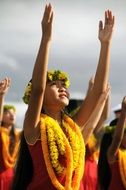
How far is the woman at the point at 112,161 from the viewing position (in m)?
6.76

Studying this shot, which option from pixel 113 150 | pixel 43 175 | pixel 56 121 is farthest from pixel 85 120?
pixel 113 150

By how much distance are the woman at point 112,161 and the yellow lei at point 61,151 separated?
196 centimetres

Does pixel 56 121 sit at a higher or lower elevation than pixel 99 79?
lower

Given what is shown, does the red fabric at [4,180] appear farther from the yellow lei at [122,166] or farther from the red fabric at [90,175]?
the yellow lei at [122,166]

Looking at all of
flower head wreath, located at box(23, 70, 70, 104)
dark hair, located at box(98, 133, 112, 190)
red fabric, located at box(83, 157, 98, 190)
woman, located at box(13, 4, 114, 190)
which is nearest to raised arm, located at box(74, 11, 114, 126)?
woman, located at box(13, 4, 114, 190)

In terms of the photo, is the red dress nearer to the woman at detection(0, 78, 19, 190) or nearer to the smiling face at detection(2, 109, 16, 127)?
the woman at detection(0, 78, 19, 190)

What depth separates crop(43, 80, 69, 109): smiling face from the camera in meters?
4.38

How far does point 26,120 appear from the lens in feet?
13.7

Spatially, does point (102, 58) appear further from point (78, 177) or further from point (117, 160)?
point (117, 160)

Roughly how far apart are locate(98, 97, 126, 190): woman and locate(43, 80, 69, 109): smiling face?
198 cm

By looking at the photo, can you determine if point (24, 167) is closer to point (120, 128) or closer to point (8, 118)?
point (120, 128)

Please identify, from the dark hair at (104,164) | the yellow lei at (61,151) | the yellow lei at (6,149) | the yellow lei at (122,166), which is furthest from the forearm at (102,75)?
the yellow lei at (6,149)

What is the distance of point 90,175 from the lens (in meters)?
8.73

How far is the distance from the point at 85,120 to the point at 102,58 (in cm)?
50
